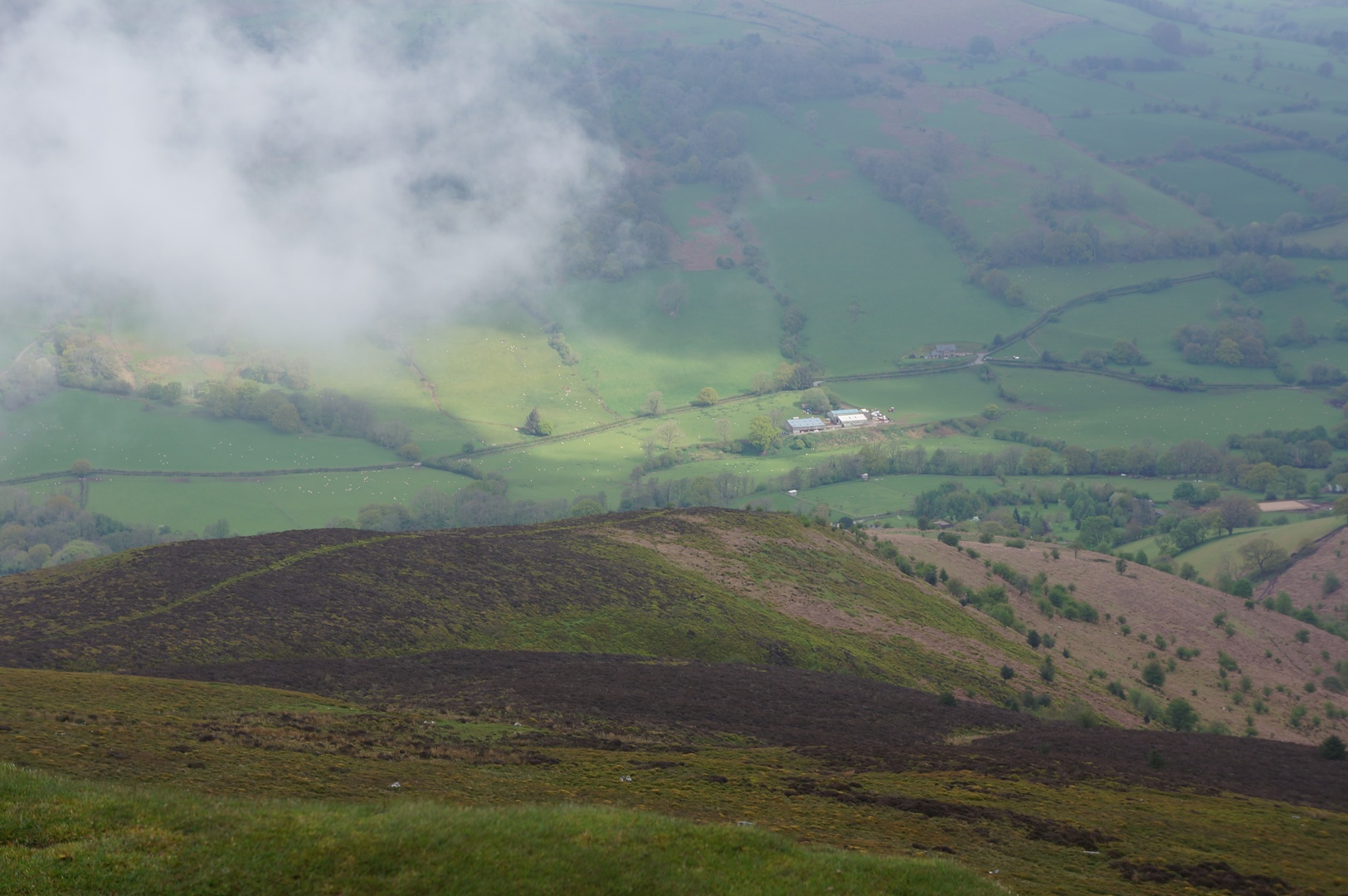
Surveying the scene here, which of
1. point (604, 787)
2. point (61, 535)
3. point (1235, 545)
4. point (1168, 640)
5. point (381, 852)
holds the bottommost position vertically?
point (1168, 640)

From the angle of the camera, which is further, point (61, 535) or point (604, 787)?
point (61, 535)

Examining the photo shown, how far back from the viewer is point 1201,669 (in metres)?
108

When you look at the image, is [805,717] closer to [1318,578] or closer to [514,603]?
[514,603]

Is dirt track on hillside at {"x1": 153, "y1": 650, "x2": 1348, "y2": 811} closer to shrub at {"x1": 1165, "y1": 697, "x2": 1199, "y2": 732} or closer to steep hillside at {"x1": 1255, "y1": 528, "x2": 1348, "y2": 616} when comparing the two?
shrub at {"x1": 1165, "y1": 697, "x2": 1199, "y2": 732}

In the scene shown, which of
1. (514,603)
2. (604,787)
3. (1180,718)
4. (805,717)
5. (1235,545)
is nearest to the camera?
(604,787)

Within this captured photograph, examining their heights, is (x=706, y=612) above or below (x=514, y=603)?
below

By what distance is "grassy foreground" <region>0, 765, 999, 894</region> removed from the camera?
25703 millimetres

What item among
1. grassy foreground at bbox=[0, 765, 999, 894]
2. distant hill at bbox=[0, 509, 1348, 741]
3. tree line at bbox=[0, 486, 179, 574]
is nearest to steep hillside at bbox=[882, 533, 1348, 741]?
distant hill at bbox=[0, 509, 1348, 741]

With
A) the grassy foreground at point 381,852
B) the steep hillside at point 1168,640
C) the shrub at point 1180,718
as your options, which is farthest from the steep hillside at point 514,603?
the grassy foreground at point 381,852

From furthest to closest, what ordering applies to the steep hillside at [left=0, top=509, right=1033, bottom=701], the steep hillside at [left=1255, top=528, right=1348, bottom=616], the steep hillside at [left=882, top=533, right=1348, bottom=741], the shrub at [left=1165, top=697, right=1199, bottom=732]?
the steep hillside at [left=1255, top=528, right=1348, bottom=616]
the steep hillside at [left=882, top=533, right=1348, bottom=741]
the shrub at [left=1165, top=697, right=1199, bottom=732]
the steep hillside at [left=0, top=509, right=1033, bottom=701]

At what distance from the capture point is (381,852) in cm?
2780

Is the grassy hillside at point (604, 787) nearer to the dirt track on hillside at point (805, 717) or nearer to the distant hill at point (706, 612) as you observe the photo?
the dirt track on hillside at point (805, 717)

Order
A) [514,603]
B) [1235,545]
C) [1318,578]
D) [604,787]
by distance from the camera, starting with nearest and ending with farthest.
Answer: [604,787] → [514,603] → [1318,578] → [1235,545]

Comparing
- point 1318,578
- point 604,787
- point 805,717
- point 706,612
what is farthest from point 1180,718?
point 1318,578
